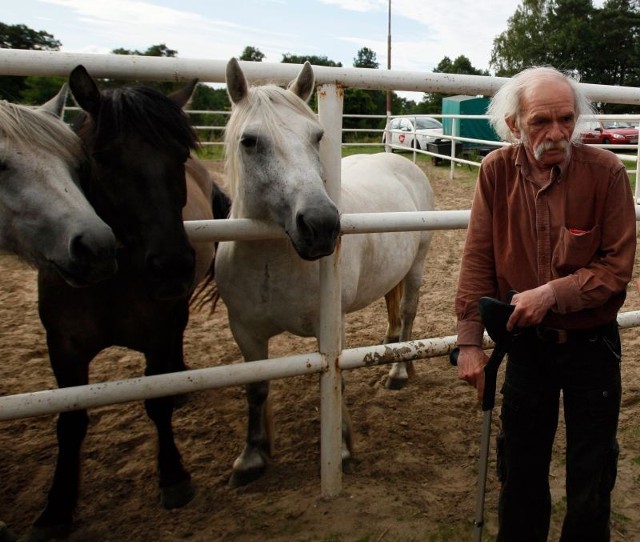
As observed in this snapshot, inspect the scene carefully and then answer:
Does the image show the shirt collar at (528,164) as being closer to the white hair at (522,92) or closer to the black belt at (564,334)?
the white hair at (522,92)

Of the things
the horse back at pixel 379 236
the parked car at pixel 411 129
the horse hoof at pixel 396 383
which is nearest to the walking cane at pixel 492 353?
the horse back at pixel 379 236

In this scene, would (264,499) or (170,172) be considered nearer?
(170,172)

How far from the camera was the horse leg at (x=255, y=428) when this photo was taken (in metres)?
2.28

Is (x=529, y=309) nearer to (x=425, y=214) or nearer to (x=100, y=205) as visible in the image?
(x=425, y=214)

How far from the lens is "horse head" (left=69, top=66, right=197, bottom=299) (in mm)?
1616

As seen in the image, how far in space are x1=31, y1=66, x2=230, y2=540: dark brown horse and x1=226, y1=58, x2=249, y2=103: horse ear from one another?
0.14 meters

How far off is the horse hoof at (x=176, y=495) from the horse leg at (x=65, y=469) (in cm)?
34

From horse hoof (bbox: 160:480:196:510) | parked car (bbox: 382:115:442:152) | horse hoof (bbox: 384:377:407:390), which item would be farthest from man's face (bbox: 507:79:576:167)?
parked car (bbox: 382:115:442:152)

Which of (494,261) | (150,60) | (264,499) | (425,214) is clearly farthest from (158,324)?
(494,261)

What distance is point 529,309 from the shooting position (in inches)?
54.4

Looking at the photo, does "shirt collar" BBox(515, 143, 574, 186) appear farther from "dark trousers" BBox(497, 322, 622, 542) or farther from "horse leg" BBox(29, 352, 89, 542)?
"horse leg" BBox(29, 352, 89, 542)

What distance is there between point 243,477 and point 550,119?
6.03 feet

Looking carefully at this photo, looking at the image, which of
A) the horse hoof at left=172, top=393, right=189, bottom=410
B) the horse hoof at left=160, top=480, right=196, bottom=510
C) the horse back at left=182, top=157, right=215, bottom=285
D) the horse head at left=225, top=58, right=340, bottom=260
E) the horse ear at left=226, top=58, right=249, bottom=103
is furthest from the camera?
the horse hoof at left=172, top=393, right=189, bottom=410

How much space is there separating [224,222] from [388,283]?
1.33 m
